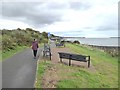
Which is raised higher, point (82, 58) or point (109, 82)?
point (82, 58)

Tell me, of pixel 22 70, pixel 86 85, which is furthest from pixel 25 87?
pixel 22 70

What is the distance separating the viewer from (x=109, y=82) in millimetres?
13578

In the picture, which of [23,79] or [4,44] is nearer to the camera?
[23,79]

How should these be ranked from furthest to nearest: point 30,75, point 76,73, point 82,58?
1. point 82,58
2. point 76,73
3. point 30,75

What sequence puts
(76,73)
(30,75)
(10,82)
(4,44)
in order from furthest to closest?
(4,44) → (76,73) → (30,75) → (10,82)

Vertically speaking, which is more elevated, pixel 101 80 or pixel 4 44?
pixel 4 44

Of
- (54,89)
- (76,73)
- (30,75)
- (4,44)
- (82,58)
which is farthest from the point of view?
(4,44)

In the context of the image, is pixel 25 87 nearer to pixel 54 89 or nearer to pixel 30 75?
pixel 54 89

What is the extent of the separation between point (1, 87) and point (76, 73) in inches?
189

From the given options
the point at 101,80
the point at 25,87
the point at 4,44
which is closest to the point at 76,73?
the point at 101,80

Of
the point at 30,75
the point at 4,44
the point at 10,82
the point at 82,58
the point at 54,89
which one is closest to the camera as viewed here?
the point at 54,89

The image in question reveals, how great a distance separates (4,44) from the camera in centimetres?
2864

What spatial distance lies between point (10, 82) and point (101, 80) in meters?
4.85

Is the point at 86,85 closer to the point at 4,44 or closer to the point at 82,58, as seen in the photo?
the point at 82,58
